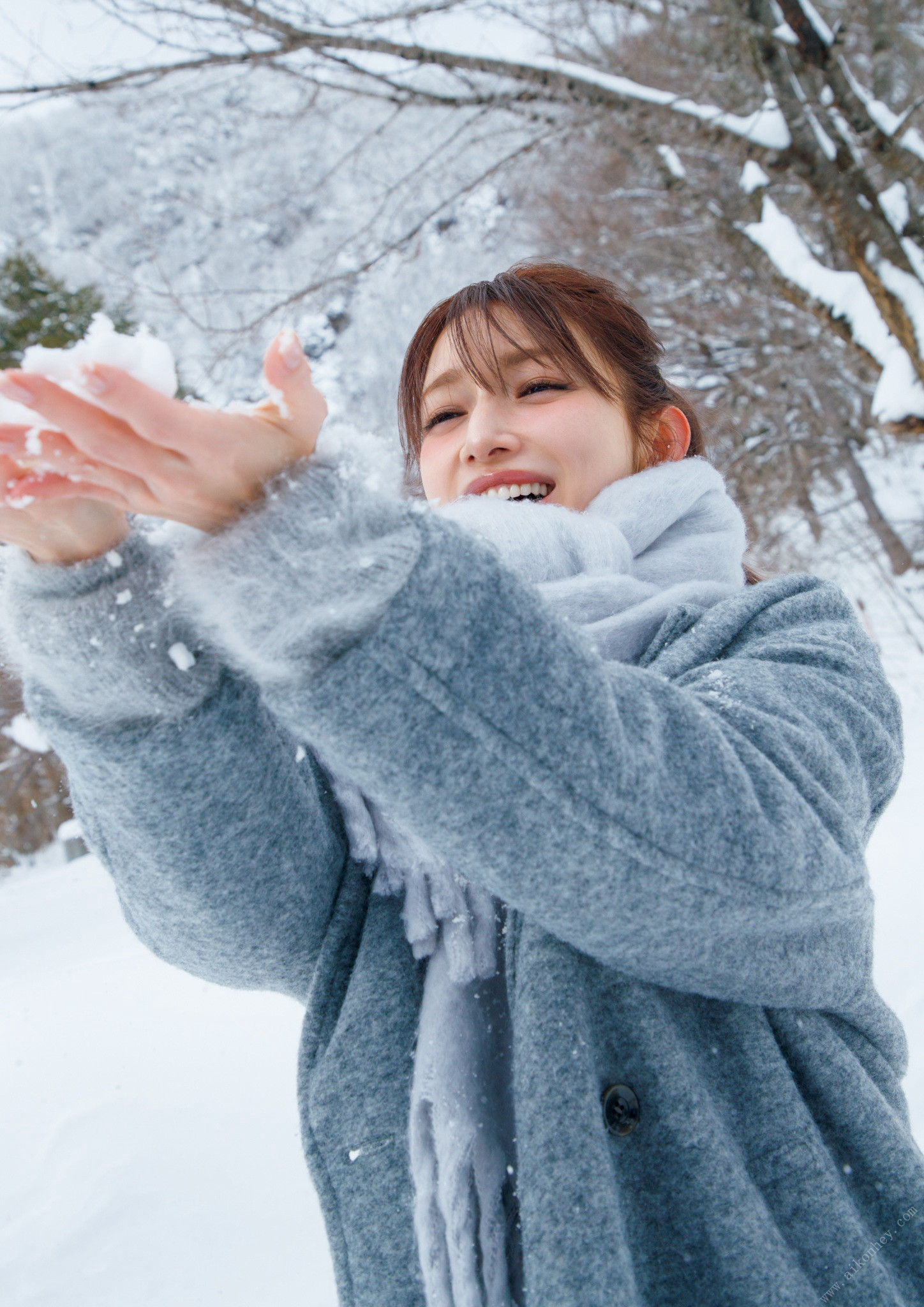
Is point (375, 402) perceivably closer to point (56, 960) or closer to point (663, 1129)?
point (56, 960)

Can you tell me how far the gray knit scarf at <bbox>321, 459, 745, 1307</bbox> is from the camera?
2.60 ft

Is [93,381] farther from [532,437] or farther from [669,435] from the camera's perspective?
[669,435]

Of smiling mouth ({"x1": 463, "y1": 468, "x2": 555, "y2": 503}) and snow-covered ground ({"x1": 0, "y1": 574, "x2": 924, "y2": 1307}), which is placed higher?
smiling mouth ({"x1": 463, "y1": 468, "x2": 555, "y2": 503})

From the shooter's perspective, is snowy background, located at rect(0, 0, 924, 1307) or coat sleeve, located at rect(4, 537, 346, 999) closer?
coat sleeve, located at rect(4, 537, 346, 999)

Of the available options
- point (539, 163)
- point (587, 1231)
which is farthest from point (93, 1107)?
point (539, 163)

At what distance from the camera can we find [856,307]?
3277mm

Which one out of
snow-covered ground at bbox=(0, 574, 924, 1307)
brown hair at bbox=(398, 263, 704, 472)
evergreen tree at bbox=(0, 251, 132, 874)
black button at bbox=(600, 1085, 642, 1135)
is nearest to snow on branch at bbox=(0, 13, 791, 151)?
brown hair at bbox=(398, 263, 704, 472)

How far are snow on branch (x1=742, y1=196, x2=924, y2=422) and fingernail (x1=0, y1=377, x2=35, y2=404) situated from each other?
332 centimetres

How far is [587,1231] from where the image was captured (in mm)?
695

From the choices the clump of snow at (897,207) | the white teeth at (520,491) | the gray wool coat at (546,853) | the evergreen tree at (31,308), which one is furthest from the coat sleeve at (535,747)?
the evergreen tree at (31,308)

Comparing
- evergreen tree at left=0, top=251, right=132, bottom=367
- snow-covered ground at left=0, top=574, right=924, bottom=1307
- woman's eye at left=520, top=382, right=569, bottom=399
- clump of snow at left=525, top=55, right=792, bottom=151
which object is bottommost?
snow-covered ground at left=0, top=574, right=924, bottom=1307

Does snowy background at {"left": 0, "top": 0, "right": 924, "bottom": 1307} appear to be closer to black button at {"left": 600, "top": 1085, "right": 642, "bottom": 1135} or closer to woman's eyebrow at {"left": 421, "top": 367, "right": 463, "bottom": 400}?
woman's eyebrow at {"left": 421, "top": 367, "right": 463, "bottom": 400}

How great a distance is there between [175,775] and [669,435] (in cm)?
111

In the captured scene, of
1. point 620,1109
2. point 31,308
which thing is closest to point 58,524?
point 620,1109
